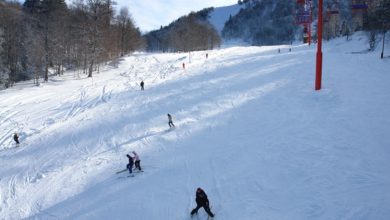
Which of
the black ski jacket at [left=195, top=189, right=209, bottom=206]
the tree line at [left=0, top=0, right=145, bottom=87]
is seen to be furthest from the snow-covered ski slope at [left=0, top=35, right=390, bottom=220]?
the tree line at [left=0, top=0, right=145, bottom=87]

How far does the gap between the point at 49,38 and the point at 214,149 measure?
118ft

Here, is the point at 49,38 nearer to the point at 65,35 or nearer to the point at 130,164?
the point at 65,35

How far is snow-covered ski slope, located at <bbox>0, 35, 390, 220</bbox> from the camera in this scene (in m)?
12.2

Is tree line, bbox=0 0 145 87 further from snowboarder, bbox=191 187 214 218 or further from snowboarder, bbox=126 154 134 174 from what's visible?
snowboarder, bbox=191 187 214 218

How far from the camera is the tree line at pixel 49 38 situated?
4267 centimetres

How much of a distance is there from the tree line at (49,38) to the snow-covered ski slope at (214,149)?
1250 centimetres

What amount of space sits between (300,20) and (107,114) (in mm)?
38893

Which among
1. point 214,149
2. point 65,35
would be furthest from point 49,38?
point 214,149

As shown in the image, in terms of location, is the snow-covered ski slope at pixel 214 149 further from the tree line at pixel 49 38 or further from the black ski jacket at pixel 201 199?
the tree line at pixel 49 38

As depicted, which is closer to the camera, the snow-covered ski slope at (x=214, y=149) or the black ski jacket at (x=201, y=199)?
the black ski jacket at (x=201, y=199)

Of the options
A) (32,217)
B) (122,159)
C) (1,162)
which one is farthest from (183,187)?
(1,162)

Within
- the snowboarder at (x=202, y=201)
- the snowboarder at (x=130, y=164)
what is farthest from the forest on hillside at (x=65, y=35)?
the snowboarder at (x=202, y=201)

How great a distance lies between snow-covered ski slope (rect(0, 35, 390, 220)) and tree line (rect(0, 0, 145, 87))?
12500mm

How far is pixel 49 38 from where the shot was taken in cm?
4381
